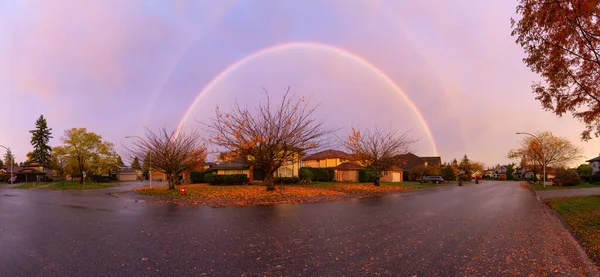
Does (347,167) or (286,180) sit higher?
(347,167)

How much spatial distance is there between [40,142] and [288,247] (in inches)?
3697

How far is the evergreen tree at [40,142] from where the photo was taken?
7569 centimetres

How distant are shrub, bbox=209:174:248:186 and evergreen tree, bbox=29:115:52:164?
64.8m

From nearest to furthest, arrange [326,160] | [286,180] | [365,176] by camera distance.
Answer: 1. [286,180]
2. [365,176]
3. [326,160]

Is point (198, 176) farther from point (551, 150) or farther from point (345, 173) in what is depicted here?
point (551, 150)

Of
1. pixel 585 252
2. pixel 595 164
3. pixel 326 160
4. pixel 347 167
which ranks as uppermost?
pixel 326 160

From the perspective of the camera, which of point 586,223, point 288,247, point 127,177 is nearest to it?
point 288,247

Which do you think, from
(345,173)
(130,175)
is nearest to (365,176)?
(345,173)

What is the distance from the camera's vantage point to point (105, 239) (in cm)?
795

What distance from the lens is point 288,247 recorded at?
705cm

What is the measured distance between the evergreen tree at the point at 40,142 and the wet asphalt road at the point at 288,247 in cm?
8311

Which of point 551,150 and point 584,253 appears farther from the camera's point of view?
point 551,150

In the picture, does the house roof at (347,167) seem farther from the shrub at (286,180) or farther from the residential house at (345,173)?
the shrub at (286,180)

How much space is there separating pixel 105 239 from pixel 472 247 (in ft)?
29.4
